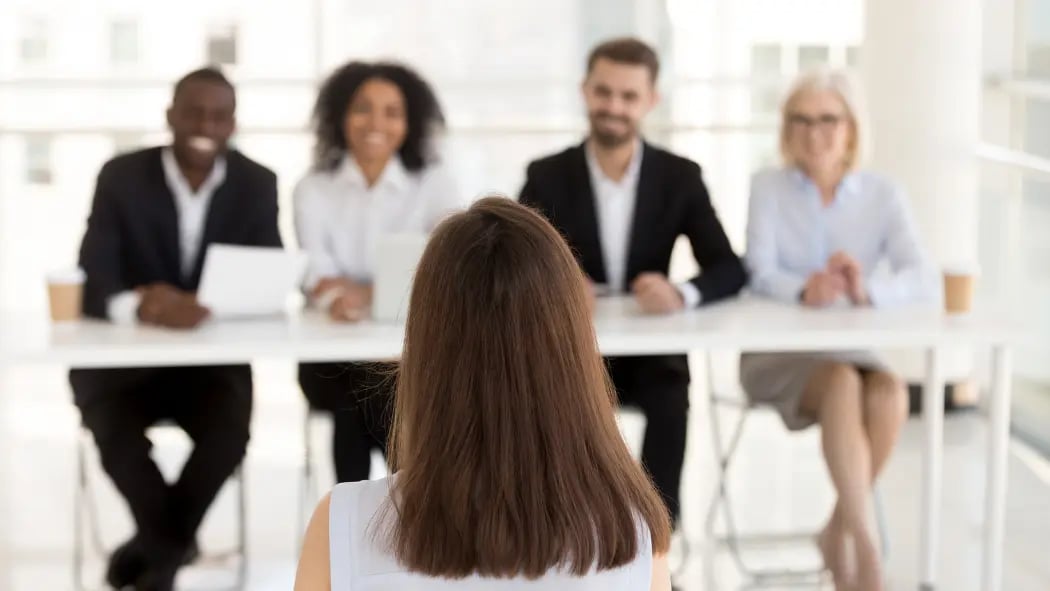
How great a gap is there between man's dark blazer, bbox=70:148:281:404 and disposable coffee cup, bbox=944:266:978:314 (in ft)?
5.07

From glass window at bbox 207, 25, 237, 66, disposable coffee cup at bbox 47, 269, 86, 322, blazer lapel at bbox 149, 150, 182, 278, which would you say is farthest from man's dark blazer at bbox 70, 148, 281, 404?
glass window at bbox 207, 25, 237, 66

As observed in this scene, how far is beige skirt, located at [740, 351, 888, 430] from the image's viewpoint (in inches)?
131

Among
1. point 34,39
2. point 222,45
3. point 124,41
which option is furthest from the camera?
point 222,45

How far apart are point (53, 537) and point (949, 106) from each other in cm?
296

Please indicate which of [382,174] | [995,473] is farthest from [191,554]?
[995,473]

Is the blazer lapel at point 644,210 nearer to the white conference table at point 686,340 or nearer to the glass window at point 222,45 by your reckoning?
the white conference table at point 686,340

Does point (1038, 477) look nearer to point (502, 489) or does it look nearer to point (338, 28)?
point (502, 489)

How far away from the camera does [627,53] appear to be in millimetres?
3516

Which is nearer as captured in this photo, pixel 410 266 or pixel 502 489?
pixel 502 489

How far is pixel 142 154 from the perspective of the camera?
3.42 m

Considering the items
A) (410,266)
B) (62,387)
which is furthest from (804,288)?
(62,387)

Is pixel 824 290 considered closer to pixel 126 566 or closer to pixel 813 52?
pixel 126 566

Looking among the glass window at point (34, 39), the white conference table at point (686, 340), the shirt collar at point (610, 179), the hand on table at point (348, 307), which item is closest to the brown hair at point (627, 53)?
the shirt collar at point (610, 179)

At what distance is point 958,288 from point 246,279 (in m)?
1.52
